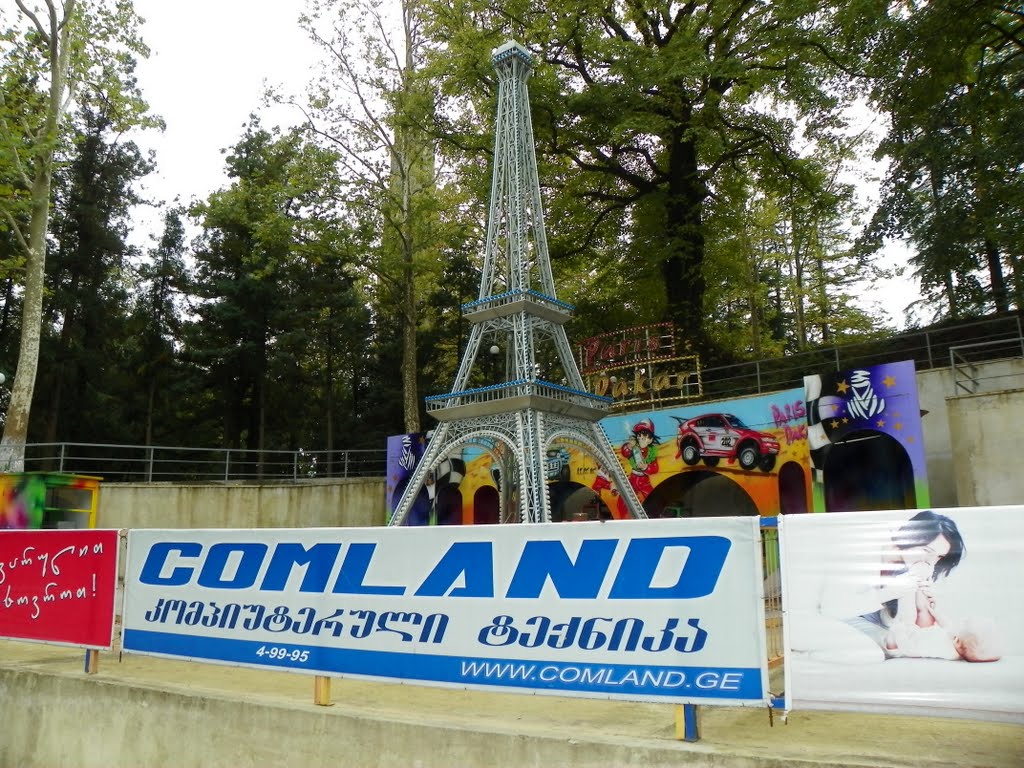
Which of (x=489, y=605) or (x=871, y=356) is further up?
(x=871, y=356)

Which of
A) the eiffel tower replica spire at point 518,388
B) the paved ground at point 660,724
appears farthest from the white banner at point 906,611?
the eiffel tower replica spire at point 518,388

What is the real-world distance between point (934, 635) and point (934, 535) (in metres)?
0.59

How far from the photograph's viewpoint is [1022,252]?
820 inches

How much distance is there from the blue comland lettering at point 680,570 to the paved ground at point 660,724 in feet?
3.23

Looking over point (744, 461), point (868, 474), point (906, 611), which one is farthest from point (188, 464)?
point (906, 611)

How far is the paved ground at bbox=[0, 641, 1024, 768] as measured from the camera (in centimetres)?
483

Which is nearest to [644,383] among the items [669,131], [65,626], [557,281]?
[669,131]

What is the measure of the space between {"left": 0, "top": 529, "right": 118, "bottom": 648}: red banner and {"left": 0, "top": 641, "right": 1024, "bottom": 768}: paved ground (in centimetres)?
49

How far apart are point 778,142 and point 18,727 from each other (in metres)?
27.9

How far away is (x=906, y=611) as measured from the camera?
4.71 metres

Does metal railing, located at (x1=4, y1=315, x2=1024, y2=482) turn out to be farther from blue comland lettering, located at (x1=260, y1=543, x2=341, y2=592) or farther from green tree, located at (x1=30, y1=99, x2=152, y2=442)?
blue comland lettering, located at (x1=260, y1=543, x2=341, y2=592)

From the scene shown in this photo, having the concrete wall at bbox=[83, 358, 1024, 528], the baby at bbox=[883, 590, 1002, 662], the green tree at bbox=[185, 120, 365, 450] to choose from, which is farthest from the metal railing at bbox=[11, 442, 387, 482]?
the baby at bbox=[883, 590, 1002, 662]

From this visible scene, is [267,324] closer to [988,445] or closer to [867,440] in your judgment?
[867,440]

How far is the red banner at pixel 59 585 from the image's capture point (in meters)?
8.26
